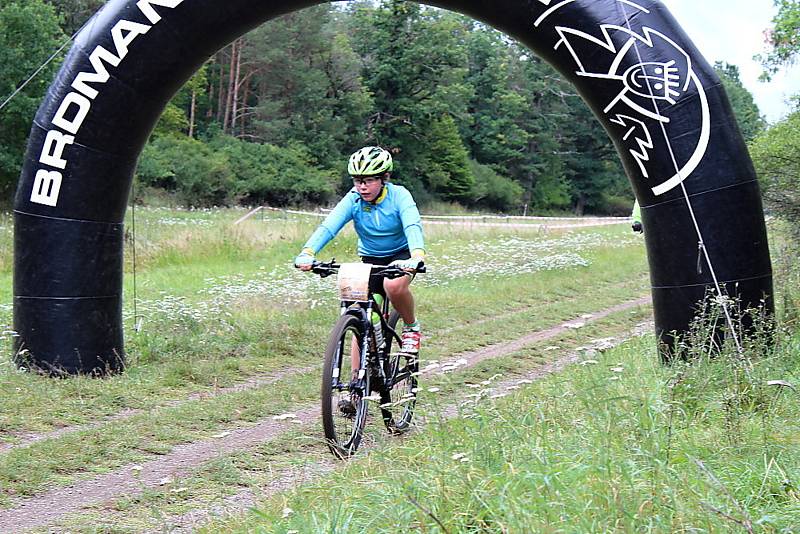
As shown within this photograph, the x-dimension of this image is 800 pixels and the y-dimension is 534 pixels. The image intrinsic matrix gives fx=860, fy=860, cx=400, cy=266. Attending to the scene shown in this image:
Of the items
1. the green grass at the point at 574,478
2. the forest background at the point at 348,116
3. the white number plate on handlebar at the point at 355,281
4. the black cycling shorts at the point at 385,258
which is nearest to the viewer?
the green grass at the point at 574,478

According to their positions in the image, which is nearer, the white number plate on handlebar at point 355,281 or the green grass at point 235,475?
the green grass at point 235,475

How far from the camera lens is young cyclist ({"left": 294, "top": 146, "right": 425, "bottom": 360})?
607 cm

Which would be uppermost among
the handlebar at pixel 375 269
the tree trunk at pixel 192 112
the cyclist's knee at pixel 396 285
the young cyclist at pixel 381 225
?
the tree trunk at pixel 192 112

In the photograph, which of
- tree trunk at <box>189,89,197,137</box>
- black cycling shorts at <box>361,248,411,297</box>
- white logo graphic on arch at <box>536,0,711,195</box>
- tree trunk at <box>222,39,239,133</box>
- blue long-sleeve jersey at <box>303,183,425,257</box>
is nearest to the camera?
blue long-sleeve jersey at <box>303,183,425,257</box>

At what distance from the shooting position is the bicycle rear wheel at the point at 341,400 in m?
5.24

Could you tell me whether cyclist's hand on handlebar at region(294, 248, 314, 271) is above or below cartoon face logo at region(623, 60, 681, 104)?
below

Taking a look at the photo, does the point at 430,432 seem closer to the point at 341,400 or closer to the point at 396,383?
the point at 341,400

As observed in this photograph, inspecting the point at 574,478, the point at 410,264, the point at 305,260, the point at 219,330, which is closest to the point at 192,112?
the point at 219,330

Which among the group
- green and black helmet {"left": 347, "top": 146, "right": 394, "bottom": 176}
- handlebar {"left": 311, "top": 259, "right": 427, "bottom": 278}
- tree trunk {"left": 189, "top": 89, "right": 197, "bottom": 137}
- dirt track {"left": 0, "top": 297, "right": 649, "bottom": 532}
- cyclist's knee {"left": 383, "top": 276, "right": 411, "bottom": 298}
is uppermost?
tree trunk {"left": 189, "top": 89, "right": 197, "bottom": 137}

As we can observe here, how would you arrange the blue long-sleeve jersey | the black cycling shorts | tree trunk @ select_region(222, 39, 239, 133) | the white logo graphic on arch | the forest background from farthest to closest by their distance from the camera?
tree trunk @ select_region(222, 39, 239, 133) < the forest background < the white logo graphic on arch < the black cycling shorts < the blue long-sleeve jersey

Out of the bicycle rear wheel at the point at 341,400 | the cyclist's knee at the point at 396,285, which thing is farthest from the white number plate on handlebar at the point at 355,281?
the cyclist's knee at the point at 396,285

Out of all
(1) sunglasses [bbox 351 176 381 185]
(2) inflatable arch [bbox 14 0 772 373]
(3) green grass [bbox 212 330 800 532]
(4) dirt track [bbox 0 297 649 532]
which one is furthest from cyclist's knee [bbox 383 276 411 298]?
(2) inflatable arch [bbox 14 0 772 373]

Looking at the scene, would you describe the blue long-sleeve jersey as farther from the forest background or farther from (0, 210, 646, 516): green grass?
the forest background

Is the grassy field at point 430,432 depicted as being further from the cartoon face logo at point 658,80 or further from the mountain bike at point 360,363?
the cartoon face logo at point 658,80
